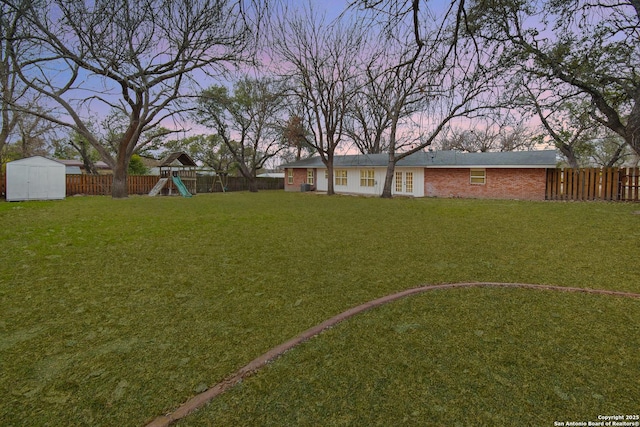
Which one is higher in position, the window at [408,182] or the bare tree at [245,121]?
the bare tree at [245,121]

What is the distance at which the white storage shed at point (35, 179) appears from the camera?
15547 mm

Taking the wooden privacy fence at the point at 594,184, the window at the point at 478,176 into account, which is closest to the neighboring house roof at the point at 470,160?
the window at the point at 478,176

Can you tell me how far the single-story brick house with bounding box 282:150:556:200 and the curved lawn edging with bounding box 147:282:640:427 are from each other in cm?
1609

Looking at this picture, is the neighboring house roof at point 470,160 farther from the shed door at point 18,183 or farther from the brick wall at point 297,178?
the shed door at point 18,183

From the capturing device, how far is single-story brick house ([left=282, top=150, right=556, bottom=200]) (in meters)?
18.0

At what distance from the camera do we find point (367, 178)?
24.3 meters

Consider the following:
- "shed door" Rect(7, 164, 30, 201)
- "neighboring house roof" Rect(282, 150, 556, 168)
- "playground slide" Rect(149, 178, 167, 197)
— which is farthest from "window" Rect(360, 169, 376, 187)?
"shed door" Rect(7, 164, 30, 201)

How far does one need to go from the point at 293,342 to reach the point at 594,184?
19367 mm

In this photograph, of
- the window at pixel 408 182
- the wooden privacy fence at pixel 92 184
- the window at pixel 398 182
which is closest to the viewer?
the wooden privacy fence at pixel 92 184

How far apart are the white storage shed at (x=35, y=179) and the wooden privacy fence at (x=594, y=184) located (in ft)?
82.8

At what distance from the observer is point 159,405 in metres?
2.00

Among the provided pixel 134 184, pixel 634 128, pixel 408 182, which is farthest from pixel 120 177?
pixel 634 128

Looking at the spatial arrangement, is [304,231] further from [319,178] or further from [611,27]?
[319,178]

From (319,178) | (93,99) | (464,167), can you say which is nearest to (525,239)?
(464,167)
